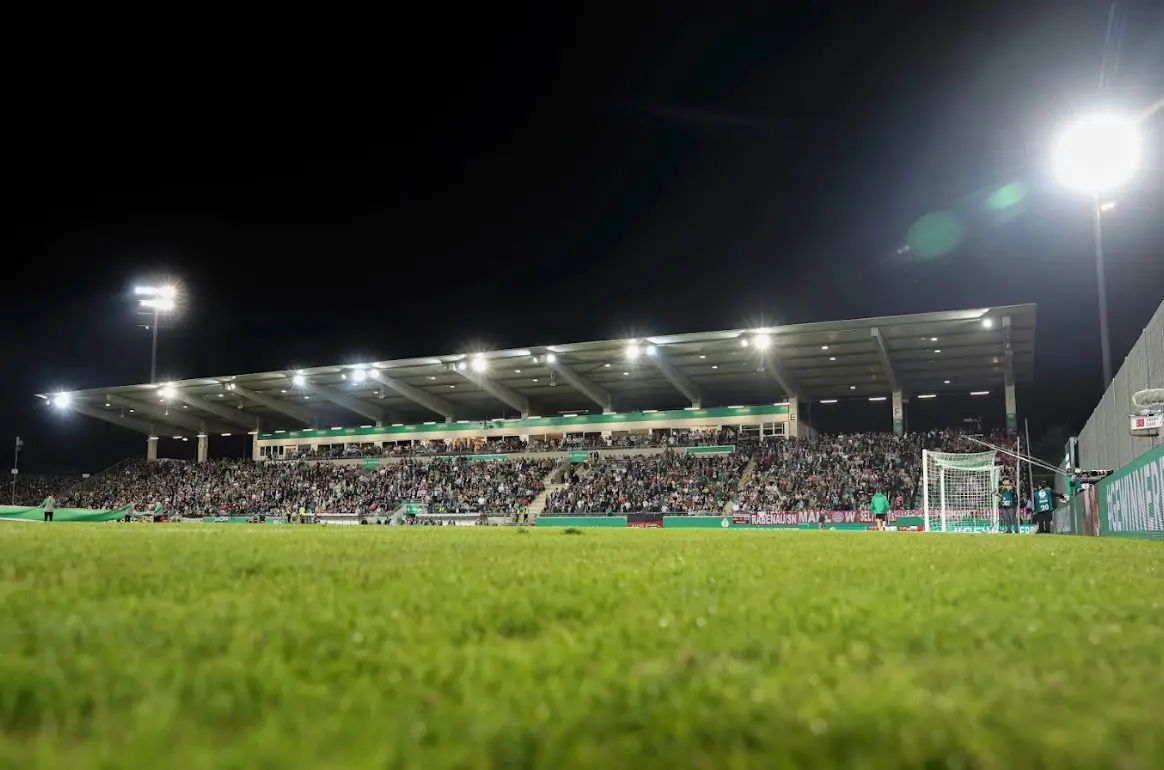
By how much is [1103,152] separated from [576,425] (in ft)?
102

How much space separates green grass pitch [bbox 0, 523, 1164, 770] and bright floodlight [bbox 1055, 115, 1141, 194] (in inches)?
872

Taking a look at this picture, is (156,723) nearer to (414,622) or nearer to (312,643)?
(312,643)

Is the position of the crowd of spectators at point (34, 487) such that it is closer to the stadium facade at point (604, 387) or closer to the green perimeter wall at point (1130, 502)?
the stadium facade at point (604, 387)

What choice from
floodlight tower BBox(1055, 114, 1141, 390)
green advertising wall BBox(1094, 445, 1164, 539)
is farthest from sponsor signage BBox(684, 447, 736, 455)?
green advertising wall BBox(1094, 445, 1164, 539)

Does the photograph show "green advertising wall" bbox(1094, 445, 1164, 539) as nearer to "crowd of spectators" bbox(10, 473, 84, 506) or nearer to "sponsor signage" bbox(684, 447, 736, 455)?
"sponsor signage" bbox(684, 447, 736, 455)

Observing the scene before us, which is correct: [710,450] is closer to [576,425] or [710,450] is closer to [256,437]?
[576,425]

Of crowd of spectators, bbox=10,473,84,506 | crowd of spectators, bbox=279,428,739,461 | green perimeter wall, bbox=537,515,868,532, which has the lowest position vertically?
green perimeter wall, bbox=537,515,868,532

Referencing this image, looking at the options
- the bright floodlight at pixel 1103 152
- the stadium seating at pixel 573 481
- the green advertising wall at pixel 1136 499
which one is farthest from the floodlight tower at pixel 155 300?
the green advertising wall at pixel 1136 499

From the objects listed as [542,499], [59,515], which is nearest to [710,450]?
[542,499]

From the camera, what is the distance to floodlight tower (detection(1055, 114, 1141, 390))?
68.8 ft

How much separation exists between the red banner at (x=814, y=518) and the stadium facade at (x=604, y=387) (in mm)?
8016

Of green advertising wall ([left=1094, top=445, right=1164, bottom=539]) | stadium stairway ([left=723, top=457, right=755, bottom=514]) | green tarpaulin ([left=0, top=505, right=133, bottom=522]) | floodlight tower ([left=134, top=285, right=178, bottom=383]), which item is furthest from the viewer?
floodlight tower ([left=134, top=285, right=178, bottom=383])

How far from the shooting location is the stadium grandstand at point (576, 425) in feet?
118

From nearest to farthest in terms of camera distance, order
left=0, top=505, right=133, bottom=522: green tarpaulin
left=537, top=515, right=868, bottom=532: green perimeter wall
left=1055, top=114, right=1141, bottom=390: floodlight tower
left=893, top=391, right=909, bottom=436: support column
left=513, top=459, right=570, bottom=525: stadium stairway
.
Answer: left=1055, top=114, right=1141, bottom=390: floodlight tower → left=0, top=505, right=133, bottom=522: green tarpaulin → left=537, top=515, right=868, bottom=532: green perimeter wall → left=513, top=459, right=570, bottom=525: stadium stairway → left=893, top=391, right=909, bottom=436: support column
